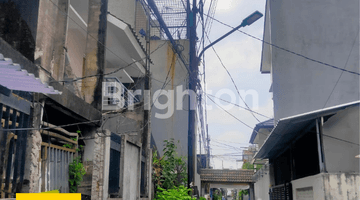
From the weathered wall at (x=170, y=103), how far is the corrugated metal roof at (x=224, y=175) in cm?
905

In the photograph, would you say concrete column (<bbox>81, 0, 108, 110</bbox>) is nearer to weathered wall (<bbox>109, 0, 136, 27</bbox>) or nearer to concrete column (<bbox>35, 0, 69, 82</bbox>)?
concrete column (<bbox>35, 0, 69, 82</bbox>)

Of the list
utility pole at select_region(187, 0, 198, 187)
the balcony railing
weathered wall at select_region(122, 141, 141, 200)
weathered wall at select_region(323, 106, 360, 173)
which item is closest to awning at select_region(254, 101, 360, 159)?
weathered wall at select_region(323, 106, 360, 173)

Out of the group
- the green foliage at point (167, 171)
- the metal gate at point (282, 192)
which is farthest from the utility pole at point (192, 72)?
the metal gate at point (282, 192)

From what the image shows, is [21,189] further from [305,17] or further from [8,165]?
[305,17]

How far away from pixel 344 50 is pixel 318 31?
3.42ft

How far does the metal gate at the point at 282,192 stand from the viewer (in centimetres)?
1237

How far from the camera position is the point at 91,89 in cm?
943

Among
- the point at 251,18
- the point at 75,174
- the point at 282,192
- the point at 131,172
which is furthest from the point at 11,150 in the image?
the point at 282,192

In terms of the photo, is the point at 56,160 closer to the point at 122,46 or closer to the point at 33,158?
the point at 33,158

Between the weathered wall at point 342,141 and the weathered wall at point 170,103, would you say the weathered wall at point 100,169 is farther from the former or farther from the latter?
the weathered wall at point 170,103

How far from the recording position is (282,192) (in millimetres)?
14555

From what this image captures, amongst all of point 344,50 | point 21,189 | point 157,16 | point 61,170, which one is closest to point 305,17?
point 344,50

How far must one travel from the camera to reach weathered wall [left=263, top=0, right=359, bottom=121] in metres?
10.4

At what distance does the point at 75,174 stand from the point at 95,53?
3.53 m
